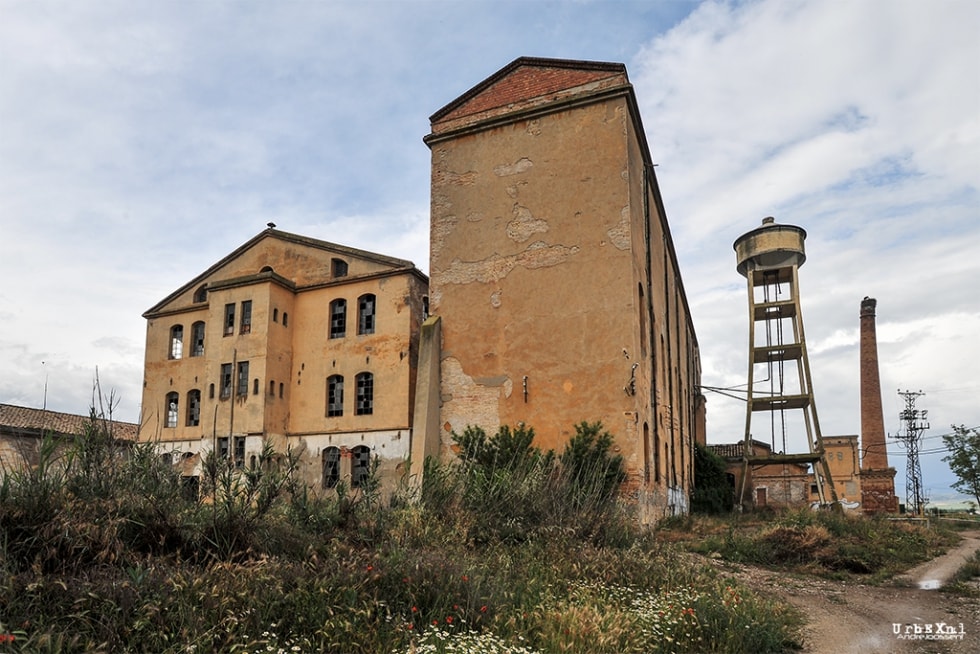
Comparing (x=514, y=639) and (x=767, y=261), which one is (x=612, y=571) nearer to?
(x=514, y=639)

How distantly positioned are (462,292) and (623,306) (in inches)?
183

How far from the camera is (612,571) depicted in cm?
798

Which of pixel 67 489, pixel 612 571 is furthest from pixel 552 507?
pixel 67 489

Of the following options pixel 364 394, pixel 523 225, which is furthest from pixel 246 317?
pixel 523 225

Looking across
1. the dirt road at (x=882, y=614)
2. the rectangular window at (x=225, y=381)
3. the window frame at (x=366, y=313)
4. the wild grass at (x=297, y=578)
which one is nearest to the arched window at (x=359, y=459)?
the window frame at (x=366, y=313)

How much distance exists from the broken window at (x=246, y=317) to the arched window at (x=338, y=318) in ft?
9.59

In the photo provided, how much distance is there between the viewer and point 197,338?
90.3 feet

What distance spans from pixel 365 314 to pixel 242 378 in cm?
493

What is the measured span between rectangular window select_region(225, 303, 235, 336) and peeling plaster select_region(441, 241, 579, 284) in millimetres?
10176

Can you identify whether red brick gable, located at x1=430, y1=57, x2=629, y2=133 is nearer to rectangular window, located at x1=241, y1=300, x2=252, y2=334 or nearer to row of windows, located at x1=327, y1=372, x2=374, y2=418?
row of windows, located at x1=327, y1=372, x2=374, y2=418

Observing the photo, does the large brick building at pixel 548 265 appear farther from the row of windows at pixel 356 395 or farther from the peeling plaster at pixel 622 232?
the row of windows at pixel 356 395

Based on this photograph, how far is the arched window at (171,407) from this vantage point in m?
27.0

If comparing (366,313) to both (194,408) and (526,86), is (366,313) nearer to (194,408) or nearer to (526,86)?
(194,408)

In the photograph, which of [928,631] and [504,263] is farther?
[504,263]
